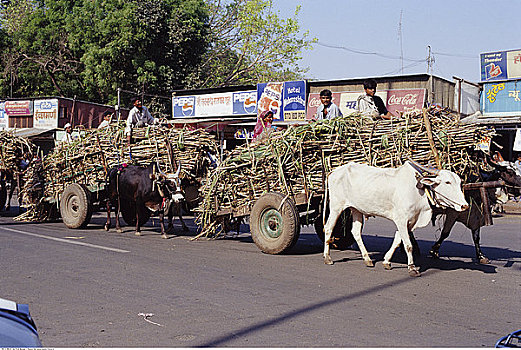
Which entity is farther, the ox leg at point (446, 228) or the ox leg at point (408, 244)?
the ox leg at point (446, 228)

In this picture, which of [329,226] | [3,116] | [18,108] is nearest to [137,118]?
[329,226]

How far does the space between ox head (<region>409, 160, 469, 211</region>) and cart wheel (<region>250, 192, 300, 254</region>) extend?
87.0 inches

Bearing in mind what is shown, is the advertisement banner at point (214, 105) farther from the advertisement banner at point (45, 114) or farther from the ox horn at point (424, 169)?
the ox horn at point (424, 169)

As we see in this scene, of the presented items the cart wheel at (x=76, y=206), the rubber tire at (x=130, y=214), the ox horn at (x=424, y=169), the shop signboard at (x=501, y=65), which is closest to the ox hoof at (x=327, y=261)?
the ox horn at (x=424, y=169)

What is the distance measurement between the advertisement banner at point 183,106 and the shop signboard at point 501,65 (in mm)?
14004

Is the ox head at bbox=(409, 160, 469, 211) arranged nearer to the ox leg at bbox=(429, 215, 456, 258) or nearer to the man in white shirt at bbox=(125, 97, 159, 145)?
the ox leg at bbox=(429, 215, 456, 258)

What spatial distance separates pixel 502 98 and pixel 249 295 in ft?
66.5

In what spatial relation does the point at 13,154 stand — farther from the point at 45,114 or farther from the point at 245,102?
the point at 45,114

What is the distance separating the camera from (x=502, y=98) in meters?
23.9

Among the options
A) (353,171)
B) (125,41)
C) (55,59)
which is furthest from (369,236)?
(55,59)

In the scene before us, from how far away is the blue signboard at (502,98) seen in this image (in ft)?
76.5

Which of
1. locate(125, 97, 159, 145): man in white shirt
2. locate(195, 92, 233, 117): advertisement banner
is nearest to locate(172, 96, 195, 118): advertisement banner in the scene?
locate(195, 92, 233, 117): advertisement banner

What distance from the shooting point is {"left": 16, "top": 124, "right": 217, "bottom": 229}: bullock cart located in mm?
11922

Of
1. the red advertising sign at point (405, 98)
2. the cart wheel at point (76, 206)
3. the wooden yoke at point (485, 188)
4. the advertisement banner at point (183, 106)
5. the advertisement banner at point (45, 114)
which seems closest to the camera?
the wooden yoke at point (485, 188)
